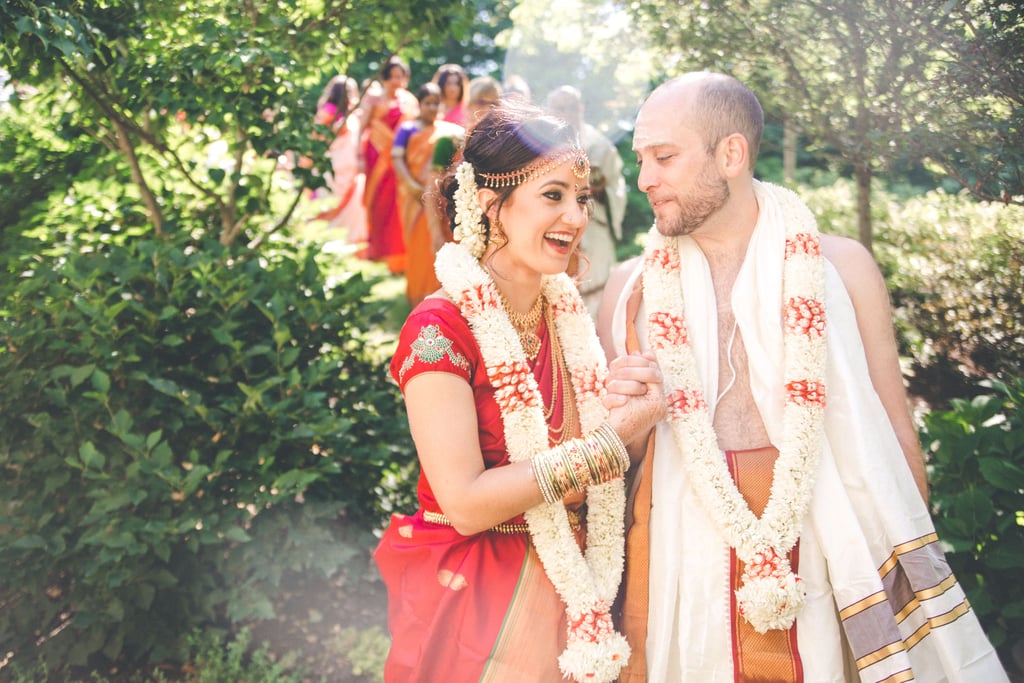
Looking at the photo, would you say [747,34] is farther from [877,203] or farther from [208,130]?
[877,203]

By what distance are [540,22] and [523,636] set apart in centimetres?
503

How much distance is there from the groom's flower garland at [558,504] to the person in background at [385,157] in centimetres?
754

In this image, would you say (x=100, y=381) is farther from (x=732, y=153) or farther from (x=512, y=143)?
(x=732, y=153)

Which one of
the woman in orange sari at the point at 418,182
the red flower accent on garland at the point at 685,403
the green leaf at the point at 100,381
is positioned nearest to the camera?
the red flower accent on garland at the point at 685,403

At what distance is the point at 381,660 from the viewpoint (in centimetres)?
349

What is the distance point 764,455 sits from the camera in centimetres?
231

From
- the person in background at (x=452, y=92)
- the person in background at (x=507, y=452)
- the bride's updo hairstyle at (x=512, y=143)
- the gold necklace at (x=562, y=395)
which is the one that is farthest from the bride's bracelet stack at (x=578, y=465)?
the person in background at (x=452, y=92)

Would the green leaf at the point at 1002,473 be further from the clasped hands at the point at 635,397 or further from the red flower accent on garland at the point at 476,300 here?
the red flower accent on garland at the point at 476,300

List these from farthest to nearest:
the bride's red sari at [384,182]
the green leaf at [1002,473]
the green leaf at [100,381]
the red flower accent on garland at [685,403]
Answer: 1. the bride's red sari at [384,182]
2. the green leaf at [100,381]
3. the green leaf at [1002,473]
4. the red flower accent on garland at [685,403]

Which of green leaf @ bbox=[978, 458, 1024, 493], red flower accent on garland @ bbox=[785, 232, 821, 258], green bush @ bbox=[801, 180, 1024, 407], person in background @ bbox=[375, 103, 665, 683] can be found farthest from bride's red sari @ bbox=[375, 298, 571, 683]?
green bush @ bbox=[801, 180, 1024, 407]

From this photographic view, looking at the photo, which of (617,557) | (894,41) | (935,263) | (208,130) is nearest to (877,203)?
(935,263)

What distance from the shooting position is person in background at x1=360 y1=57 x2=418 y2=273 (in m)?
9.94

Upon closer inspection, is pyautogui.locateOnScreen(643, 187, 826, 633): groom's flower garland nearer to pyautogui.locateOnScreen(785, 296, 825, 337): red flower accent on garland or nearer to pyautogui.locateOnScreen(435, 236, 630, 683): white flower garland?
pyautogui.locateOnScreen(785, 296, 825, 337): red flower accent on garland

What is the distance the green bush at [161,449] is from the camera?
304cm
